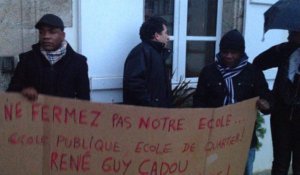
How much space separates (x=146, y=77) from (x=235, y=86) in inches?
30.0

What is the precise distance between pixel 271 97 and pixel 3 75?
214 centimetres

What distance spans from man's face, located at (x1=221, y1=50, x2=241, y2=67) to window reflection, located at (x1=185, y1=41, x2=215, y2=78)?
1760mm

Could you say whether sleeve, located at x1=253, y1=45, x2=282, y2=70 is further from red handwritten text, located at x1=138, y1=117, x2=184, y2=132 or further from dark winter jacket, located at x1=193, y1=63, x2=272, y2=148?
red handwritten text, located at x1=138, y1=117, x2=184, y2=132

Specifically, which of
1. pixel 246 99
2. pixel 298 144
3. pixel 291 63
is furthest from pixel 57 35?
pixel 298 144

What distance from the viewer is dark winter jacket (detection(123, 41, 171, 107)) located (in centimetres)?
367

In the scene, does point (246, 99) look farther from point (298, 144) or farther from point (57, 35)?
point (57, 35)

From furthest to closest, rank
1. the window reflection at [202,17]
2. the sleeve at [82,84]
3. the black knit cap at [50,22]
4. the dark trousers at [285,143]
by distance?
the window reflection at [202,17] < the dark trousers at [285,143] < the sleeve at [82,84] < the black knit cap at [50,22]

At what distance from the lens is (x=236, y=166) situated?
3.09 meters

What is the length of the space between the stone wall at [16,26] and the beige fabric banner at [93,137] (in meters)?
1.18

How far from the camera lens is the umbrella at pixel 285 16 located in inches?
127

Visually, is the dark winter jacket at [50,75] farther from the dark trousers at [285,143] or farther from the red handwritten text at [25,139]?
the dark trousers at [285,143]

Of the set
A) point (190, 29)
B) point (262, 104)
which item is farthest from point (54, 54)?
point (190, 29)

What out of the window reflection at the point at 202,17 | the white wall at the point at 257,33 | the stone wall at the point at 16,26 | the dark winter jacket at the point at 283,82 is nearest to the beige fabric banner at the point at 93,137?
the dark winter jacket at the point at 283,82

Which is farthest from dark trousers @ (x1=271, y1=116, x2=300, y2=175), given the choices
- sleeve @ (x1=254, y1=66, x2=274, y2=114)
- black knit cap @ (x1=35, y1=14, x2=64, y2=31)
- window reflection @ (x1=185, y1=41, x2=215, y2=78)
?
black knit cap @ (x1=35, y1=14, x2=64, y2=31)
